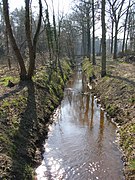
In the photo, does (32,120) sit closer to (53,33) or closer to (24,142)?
(24,142)

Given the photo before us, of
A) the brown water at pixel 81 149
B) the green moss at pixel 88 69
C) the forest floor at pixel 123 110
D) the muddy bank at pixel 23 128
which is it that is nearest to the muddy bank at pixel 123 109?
the forest floor at pixel 123 110

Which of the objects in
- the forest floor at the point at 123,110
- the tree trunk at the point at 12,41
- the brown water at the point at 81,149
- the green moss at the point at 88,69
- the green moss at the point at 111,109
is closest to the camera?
the brown water at the point at 81,149

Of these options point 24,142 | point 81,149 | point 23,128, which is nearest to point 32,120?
point 23,128

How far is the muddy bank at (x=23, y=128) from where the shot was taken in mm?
6691

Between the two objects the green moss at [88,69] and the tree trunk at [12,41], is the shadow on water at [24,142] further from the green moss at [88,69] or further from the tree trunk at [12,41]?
the green moss at [88,69]

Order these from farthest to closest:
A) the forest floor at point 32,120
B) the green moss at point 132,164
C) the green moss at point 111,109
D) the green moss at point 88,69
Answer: the green moss at point 88,69, the green moss at point 111,109, the green moss at point 132,164, the forest floor at point 32,120

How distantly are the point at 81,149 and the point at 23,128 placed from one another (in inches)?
89.8

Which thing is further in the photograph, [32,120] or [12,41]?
[12,41]

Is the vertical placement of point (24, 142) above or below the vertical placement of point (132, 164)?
above

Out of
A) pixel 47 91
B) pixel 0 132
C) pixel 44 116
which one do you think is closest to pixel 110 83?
pixel 47 91

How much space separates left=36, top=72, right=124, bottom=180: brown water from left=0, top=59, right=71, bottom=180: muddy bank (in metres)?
0.46

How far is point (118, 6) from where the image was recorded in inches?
1296

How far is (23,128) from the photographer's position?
9047 mm

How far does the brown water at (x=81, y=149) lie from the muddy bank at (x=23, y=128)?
0.46m
